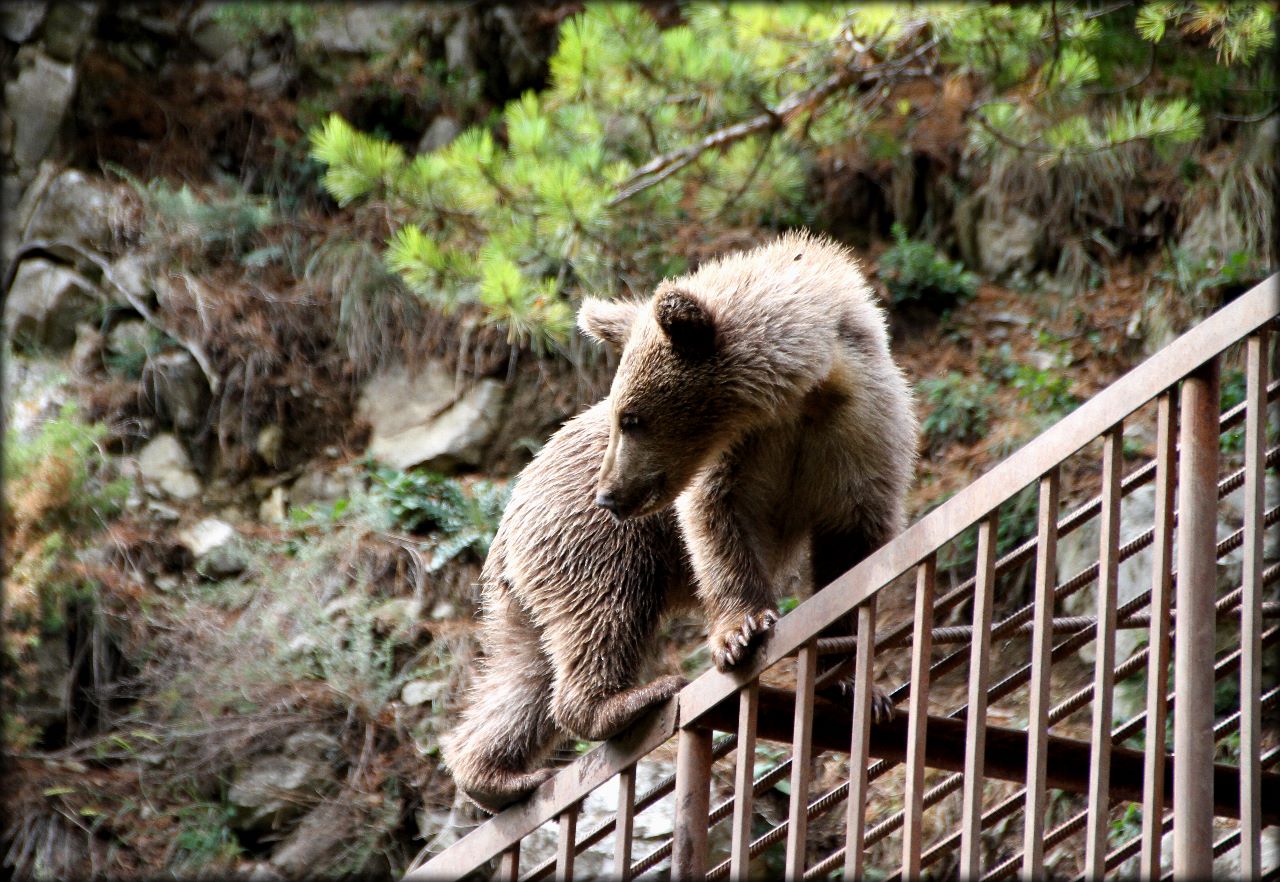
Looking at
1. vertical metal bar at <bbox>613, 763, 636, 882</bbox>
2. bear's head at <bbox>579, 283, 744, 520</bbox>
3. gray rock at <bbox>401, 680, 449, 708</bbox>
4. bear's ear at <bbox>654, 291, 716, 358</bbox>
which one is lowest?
gray rock at <bbox>401, 680, 449, 708</bbox>

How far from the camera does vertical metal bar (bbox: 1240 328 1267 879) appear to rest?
221 centimetres

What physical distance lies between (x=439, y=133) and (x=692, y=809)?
23.2 ft

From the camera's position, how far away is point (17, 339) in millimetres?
7930

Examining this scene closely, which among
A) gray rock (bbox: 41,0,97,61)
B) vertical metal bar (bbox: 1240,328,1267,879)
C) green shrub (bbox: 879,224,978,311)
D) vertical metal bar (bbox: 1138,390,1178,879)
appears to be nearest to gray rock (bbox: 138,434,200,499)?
gray rock (bbox: 41,0,97,61)

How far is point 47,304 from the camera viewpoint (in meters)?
8.07

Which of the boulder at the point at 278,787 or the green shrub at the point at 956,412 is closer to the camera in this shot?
the boulder at the point at 278,787

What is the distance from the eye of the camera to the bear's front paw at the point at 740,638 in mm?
2820

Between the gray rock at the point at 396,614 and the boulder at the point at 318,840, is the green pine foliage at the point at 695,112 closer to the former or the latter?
the gray rock at the point at 396,614

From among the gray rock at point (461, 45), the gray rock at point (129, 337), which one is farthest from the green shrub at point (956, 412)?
the gray rock at point (129, 337)

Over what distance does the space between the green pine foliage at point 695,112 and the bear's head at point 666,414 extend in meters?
2.21

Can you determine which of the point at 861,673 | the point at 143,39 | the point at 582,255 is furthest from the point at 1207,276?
the point at 143,39

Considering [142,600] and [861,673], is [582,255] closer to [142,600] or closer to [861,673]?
[142,600]

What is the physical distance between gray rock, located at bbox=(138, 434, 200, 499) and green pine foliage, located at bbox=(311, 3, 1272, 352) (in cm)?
254

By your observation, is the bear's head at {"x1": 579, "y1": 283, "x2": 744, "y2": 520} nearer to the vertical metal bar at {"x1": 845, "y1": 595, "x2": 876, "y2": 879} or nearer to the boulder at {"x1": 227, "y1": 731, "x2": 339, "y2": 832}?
the vertical metal bar at {"x1": 845, "y1": 595, "x2": 876, "y2": 879}
